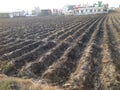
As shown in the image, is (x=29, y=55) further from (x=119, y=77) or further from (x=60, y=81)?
(x=119, y=77)

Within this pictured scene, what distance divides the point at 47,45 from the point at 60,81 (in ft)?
25.4

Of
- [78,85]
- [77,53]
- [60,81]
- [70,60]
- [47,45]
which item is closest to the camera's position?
[78,85]

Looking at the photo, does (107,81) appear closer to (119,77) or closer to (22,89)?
(119,77)

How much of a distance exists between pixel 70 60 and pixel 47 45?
476 centimetres

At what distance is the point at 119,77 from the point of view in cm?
986

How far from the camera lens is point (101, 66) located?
38.1 feet

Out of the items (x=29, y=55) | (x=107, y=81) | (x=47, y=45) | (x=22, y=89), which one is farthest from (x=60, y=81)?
(x=47, y=45)

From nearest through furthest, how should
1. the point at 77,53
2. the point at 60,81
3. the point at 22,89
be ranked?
the point at 22,89 < the point at 60,81 < the point at 77,53

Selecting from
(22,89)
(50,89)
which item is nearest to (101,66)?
(50,89)

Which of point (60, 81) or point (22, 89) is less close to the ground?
point (22, 89)

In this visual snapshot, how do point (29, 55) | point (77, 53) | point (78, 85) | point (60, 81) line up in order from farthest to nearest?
1. point (77, 53)
2. point (29, 55)
3. point (60, 81)
4. point (78, 85)

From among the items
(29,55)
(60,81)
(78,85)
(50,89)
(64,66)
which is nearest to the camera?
(50,89)

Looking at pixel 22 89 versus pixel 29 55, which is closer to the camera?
pixel 22 89

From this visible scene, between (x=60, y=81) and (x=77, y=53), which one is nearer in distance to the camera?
(x=60, y=81)
